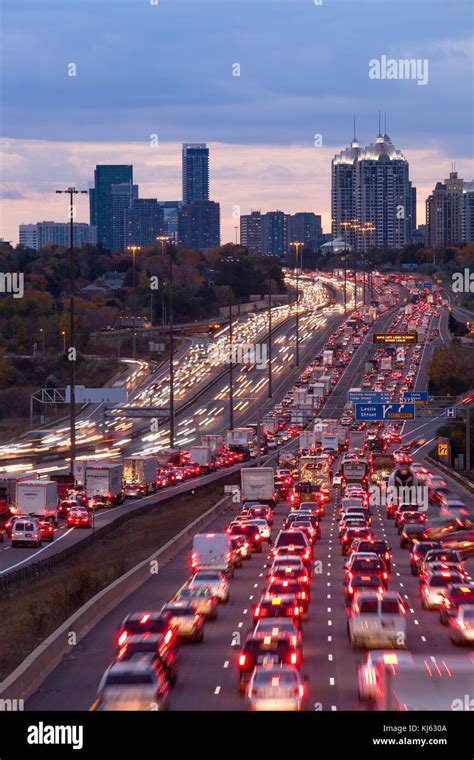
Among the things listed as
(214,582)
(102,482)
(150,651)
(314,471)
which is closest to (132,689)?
(150,651)

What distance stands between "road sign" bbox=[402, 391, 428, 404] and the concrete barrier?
44.2 metres

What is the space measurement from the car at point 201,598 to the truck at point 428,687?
13269mm

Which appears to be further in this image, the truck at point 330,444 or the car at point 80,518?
the truck at point 330,444

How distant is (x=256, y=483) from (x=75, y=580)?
30818 mm

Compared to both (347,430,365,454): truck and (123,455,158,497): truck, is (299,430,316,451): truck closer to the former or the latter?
(347,430,365,454): truck

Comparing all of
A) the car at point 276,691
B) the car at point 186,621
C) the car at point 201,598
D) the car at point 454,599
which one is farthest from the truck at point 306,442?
the car at point 276,691

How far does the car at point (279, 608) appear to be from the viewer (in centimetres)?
3073

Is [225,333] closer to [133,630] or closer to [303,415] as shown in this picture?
[303,415]

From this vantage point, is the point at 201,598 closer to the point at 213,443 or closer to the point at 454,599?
the point at 454,599

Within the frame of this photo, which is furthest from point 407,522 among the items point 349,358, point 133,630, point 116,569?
point 349,358

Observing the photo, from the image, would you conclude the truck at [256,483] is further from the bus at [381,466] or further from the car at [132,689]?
the car at [132,689]

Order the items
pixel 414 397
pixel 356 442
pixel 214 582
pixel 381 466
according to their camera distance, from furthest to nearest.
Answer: pixel 356 442 → pixel 414 397 → pixel 381 466 → pixel 214 582

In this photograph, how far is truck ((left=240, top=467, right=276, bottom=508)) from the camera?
6962 centimetres

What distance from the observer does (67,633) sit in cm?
3012
